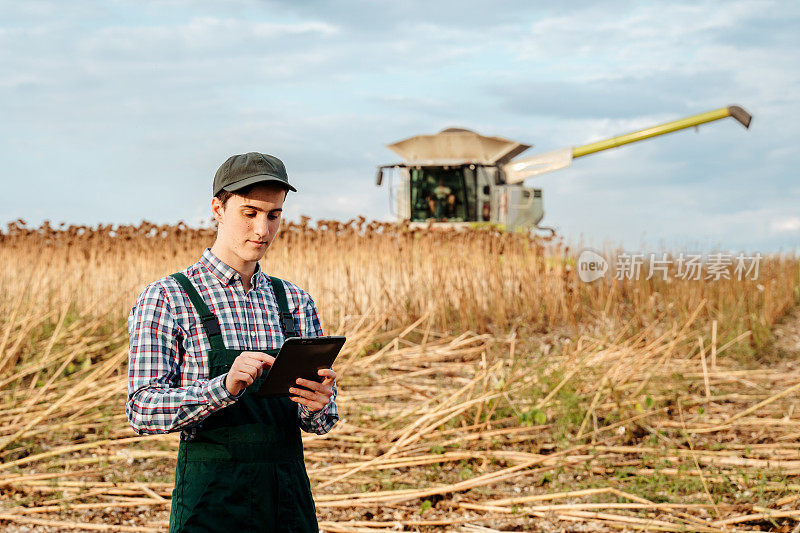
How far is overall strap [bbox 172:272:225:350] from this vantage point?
1.84 m

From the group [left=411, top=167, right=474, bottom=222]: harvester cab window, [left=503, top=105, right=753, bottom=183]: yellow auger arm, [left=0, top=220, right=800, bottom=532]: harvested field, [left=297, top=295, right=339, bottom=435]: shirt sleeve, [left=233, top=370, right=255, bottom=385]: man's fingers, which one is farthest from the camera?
[left=503, top=105, right=753, bottom=183]: yellow auger arm

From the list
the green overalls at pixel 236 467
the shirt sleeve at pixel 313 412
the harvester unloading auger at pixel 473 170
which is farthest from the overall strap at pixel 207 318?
the harvester unloading auger at pixel 473 170

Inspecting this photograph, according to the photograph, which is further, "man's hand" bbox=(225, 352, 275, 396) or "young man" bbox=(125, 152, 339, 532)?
"young man" bbox=(125, 152, 339, 532)

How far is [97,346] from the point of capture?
6.30 m

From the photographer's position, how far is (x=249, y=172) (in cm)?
182

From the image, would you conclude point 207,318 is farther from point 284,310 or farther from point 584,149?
point 584,149

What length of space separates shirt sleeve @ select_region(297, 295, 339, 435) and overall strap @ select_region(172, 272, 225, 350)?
245 millimetres

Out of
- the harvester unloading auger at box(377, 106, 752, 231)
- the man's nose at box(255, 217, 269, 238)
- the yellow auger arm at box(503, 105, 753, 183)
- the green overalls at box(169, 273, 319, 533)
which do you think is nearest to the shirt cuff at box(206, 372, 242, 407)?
the green overalls at box(169, 273, 319, 533)

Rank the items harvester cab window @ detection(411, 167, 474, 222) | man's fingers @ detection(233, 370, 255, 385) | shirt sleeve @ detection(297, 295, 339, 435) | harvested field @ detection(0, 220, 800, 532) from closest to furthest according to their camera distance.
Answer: man's fingers @ detection(233, 370, 255, 385)
shirt sleeve @ detection(297, 295, 339, 435)
harvested field @ detection(0, 220, 800, 532)
harvester cab window @ detection(411, 167, 474, 222)

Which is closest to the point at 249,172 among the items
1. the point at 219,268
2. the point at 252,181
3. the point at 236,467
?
the point at 252,181

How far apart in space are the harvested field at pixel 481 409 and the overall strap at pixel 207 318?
6.11 ft

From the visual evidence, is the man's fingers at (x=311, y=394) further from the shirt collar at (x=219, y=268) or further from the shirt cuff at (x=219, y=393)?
the shirt collar at (x=219, y=268)

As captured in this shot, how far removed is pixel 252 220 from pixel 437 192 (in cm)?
1265

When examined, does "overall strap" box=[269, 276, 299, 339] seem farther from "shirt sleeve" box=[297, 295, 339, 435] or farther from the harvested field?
the harvested field
